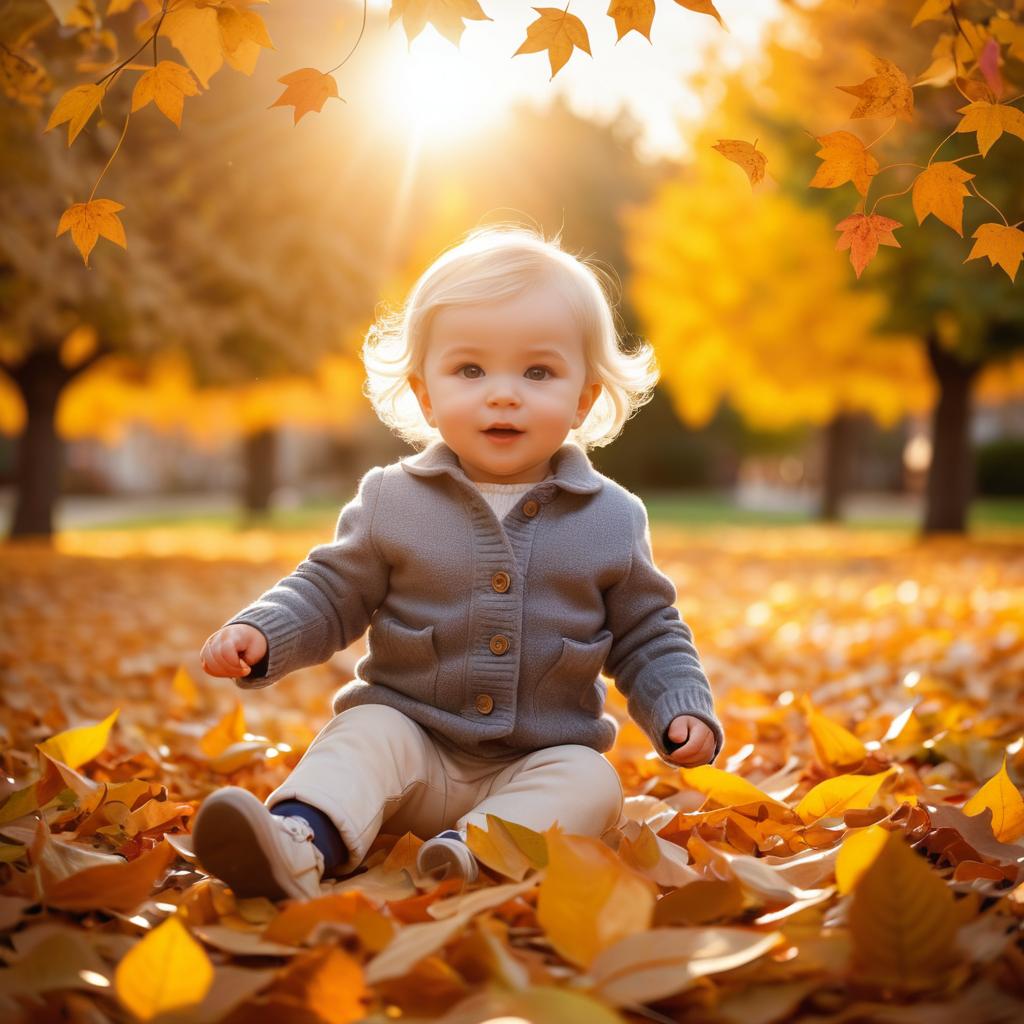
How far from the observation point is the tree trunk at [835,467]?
16.6 meters

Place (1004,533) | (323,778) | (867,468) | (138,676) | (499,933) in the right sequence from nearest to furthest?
1. (499,933)
2. (323,778)
3. (138,676)
4. (1004,533)
5. (867,468)

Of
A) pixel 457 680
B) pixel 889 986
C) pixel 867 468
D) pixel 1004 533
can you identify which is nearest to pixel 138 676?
pixel 457 680

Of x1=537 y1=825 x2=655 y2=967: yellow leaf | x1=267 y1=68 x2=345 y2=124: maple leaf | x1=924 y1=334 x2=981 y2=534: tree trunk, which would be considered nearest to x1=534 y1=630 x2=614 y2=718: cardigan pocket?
x1=537 y1=825 x2=655 y2=967: yellow leaf

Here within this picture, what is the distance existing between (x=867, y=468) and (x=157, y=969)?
3347cm

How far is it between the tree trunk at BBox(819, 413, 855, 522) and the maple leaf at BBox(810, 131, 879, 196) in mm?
15147

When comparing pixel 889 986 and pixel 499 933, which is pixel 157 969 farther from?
pixel 889 986

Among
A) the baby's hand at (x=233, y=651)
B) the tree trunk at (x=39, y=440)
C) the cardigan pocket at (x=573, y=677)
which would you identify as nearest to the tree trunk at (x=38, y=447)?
the tree trunk at (x=39, y=440)

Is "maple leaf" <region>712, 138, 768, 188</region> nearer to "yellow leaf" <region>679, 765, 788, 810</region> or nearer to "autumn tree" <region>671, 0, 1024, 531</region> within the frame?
"yellow leaf" <region>679, 765, 788, 810</region>

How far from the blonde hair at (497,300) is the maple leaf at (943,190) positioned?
2.03 feet

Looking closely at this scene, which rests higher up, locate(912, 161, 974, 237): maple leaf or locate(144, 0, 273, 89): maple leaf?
locate(144, 0, 273, 89): maple leaf

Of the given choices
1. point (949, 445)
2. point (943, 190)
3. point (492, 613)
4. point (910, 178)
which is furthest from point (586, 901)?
point (949, 445)

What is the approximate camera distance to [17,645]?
466 cm

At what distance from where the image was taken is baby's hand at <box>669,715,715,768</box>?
6.22ft

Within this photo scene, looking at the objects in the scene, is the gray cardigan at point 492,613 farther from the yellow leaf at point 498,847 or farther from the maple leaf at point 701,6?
the maple leaf at point 701,6
